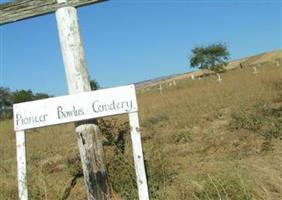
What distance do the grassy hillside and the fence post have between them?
399mm

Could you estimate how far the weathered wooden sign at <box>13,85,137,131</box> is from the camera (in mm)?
4055

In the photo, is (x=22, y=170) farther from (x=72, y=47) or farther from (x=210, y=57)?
(x=210, y=57)

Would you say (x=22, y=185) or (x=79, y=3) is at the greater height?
(x=79, y=3)

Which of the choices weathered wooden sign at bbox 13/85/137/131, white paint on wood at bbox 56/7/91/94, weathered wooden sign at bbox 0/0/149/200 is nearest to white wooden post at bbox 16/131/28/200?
weathered wooden sign at bbox 0/0/149/200

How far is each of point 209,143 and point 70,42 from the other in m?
6.02

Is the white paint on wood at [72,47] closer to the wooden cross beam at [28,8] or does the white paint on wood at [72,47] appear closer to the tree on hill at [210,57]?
the wooden cross beam at [28,8]

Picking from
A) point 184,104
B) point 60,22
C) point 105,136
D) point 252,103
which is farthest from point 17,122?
point 184,104

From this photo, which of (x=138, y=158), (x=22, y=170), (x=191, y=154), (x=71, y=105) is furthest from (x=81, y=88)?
(x=191, y=154)

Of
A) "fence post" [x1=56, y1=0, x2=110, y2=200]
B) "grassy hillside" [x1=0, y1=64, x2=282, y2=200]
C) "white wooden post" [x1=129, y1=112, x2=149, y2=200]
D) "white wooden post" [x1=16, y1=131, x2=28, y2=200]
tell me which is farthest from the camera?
"grassy hillside" [x1=0, y1=64, x2=282, y2=200]

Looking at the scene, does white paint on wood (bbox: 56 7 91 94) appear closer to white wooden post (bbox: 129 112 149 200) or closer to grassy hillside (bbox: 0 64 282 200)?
white wooden post (bbox: 129 112 149 200)

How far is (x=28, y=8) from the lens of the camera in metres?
4.41

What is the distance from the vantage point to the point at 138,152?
4.06 meters

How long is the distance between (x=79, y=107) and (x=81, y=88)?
0.23 m

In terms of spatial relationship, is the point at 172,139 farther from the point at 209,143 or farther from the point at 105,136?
the point at 105,136
